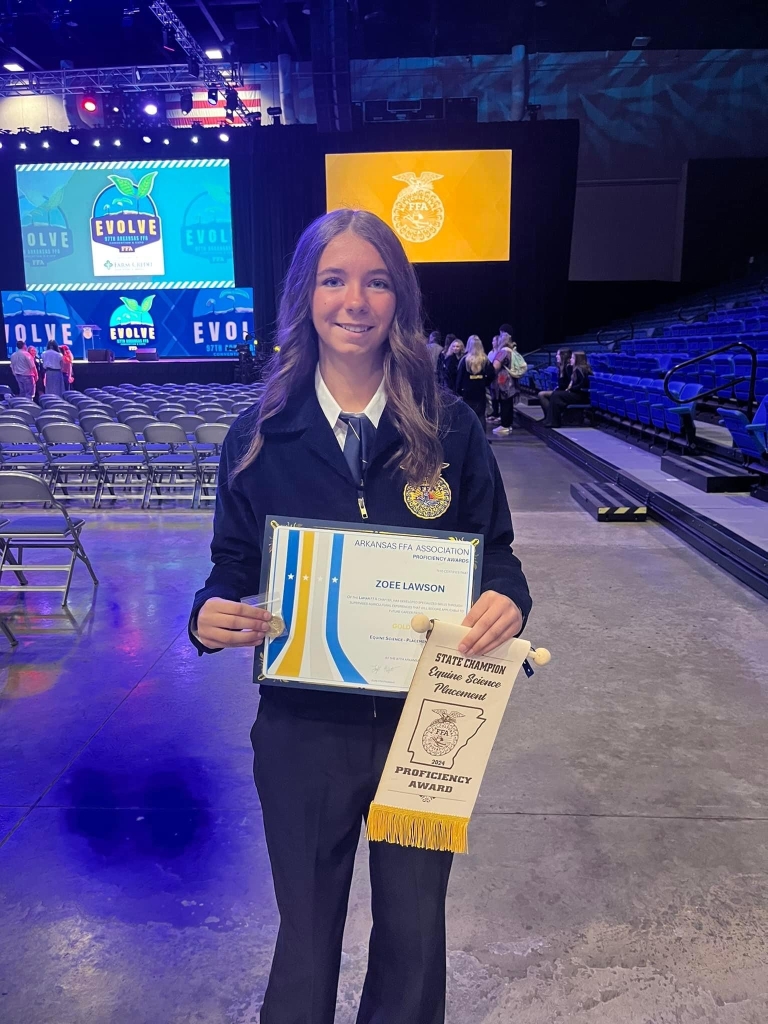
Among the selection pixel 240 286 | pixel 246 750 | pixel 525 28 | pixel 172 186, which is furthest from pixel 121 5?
pixel 246 750

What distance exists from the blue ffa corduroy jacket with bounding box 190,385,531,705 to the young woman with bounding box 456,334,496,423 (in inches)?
335

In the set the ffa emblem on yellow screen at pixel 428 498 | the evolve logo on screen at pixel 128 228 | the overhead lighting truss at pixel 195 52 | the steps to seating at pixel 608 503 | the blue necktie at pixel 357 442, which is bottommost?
the steps to seating at pixel 608 503

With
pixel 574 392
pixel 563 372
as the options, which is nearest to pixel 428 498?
pixel 574 392

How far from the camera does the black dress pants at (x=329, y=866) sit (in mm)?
1210

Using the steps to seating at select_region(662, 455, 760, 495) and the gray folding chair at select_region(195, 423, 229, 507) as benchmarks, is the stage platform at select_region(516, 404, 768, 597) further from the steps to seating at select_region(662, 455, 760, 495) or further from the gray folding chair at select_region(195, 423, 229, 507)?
the gray folding chair at select_region(195, 423, 229, 507)

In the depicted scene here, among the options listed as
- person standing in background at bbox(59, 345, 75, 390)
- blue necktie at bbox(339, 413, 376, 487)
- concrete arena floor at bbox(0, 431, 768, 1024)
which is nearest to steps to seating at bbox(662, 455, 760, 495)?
concrete arena floor at bbox(0, 431, 768, 1024)

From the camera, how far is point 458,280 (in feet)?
62.3

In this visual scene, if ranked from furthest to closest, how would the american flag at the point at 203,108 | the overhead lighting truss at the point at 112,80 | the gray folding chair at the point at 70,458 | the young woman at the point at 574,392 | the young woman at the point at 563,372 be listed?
1. the american flag at the point at 203,108
2. the overhead lighting truss at the point at 112,80
3. the young woman at the point at 563,372
4. the young woman at the point at 574,392
5. the gray folding chair at the point at 70,458

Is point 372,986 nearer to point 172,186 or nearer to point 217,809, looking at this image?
point 217,809

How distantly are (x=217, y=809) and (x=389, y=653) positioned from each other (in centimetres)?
158

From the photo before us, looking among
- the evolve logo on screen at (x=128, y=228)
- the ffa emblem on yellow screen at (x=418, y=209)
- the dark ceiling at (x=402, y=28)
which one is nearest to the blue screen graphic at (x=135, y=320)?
the evolve logo on screen at (x=128, y=228)

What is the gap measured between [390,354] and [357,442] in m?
0.17

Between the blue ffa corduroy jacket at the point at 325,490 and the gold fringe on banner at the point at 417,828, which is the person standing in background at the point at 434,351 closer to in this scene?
the blue ffa corduroy jacket at the point at 325,490

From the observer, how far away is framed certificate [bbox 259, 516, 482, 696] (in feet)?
3.60
